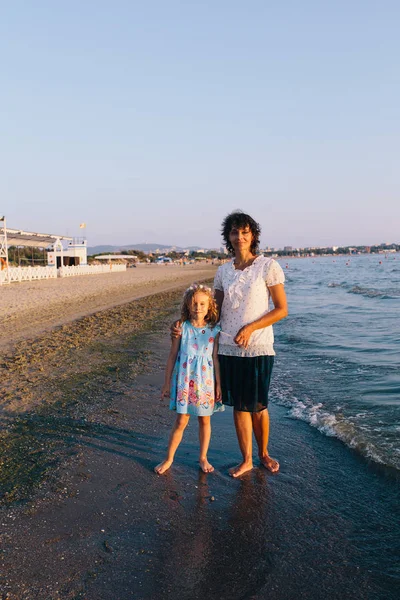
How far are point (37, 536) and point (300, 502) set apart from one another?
68.0 inches

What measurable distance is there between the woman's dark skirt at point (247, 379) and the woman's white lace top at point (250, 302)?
60 mm

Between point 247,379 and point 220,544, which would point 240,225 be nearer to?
point 247,379

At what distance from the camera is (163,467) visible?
12.5ft

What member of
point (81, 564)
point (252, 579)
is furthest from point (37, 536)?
point (252, 579)

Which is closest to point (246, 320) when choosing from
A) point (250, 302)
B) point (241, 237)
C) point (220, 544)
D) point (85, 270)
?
point (250, 302)

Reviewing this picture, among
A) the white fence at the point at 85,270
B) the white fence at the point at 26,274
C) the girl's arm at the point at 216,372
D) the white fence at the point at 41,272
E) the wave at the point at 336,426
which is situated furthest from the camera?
the white fence at the point at 85,270

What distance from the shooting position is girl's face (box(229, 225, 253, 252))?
3691mm

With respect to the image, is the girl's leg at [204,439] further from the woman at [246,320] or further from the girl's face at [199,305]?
the girl's face at [199,305]

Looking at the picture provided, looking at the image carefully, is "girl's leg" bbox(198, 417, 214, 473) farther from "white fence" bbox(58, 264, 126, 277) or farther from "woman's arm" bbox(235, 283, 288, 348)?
"white fence" bbox(58, 264, 126, 277)

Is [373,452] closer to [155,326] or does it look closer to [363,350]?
[363,350]

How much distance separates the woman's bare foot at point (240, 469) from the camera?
12.3 ft

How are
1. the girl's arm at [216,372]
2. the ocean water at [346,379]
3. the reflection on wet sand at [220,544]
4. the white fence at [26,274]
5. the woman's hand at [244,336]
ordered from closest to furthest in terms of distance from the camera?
the reflection on wet sand at [220,544] < the woman's hand at [244,336] < the girl's arm at [216,372] < the ocean water at [346,379] < the white fence at [26,274]

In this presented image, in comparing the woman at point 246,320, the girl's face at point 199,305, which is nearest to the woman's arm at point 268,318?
the woman at point 246,320

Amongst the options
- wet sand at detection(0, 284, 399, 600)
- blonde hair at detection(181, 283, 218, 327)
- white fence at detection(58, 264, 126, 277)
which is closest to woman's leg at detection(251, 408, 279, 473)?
wet sand at detection(0, 284, 399, 600)
